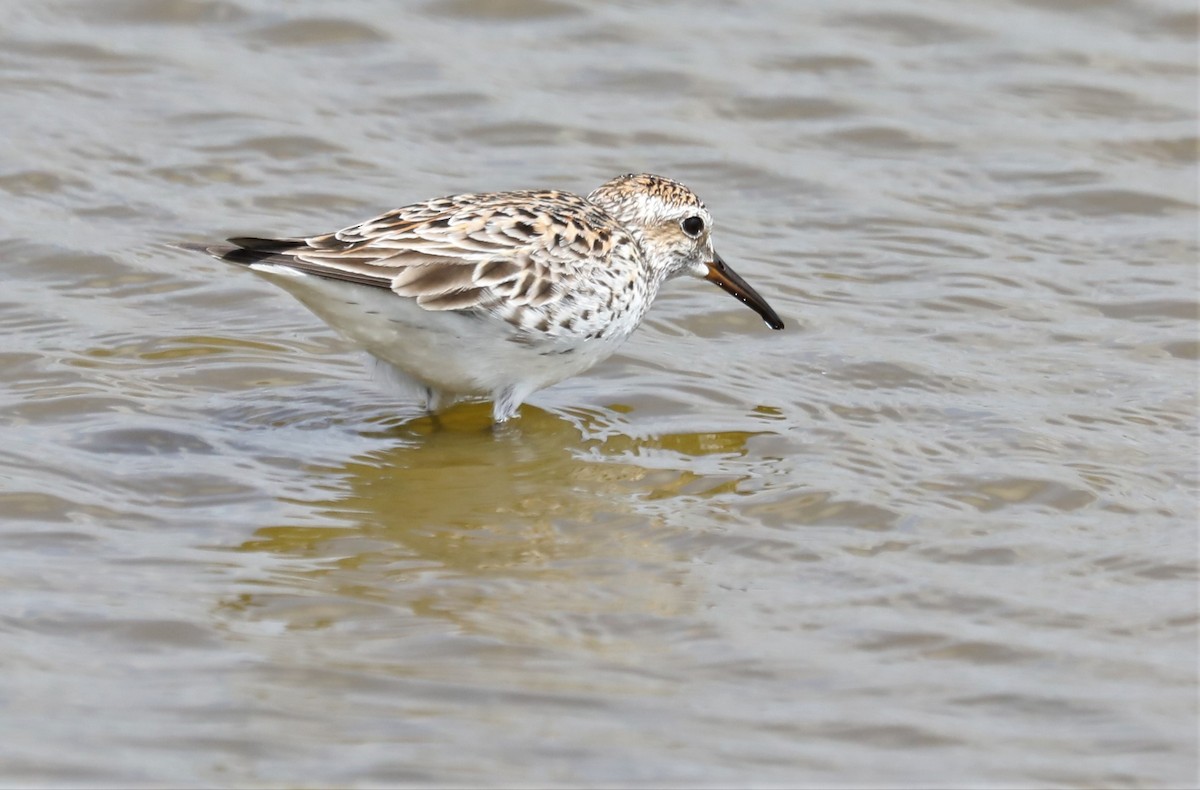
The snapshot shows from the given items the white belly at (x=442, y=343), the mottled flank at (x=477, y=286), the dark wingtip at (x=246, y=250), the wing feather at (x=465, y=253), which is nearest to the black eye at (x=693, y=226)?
the mottled flank at (x=477, y=286)

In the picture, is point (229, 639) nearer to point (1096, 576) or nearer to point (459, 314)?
point (459, 314)

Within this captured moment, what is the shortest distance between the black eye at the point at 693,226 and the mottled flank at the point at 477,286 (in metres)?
0.60

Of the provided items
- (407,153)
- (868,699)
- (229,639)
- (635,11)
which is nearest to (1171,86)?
(635,11)

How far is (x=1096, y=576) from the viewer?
7.45m

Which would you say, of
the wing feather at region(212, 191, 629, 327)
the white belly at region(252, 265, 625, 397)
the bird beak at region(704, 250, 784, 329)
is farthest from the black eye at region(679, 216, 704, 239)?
the white belly at region(252, 265, 625, 397)

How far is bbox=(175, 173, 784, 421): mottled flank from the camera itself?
8.27 metres

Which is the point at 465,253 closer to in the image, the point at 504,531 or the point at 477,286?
the point at 477,286

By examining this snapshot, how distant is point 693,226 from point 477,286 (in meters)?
2.03

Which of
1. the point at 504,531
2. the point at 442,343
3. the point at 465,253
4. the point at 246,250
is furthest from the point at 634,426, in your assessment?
the point at 246,250

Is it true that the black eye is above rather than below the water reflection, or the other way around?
above

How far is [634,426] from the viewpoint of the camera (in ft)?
30.6

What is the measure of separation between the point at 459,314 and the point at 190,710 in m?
2.90

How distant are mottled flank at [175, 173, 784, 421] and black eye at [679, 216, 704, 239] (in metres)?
0.60

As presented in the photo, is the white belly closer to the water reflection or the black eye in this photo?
the water reflection
